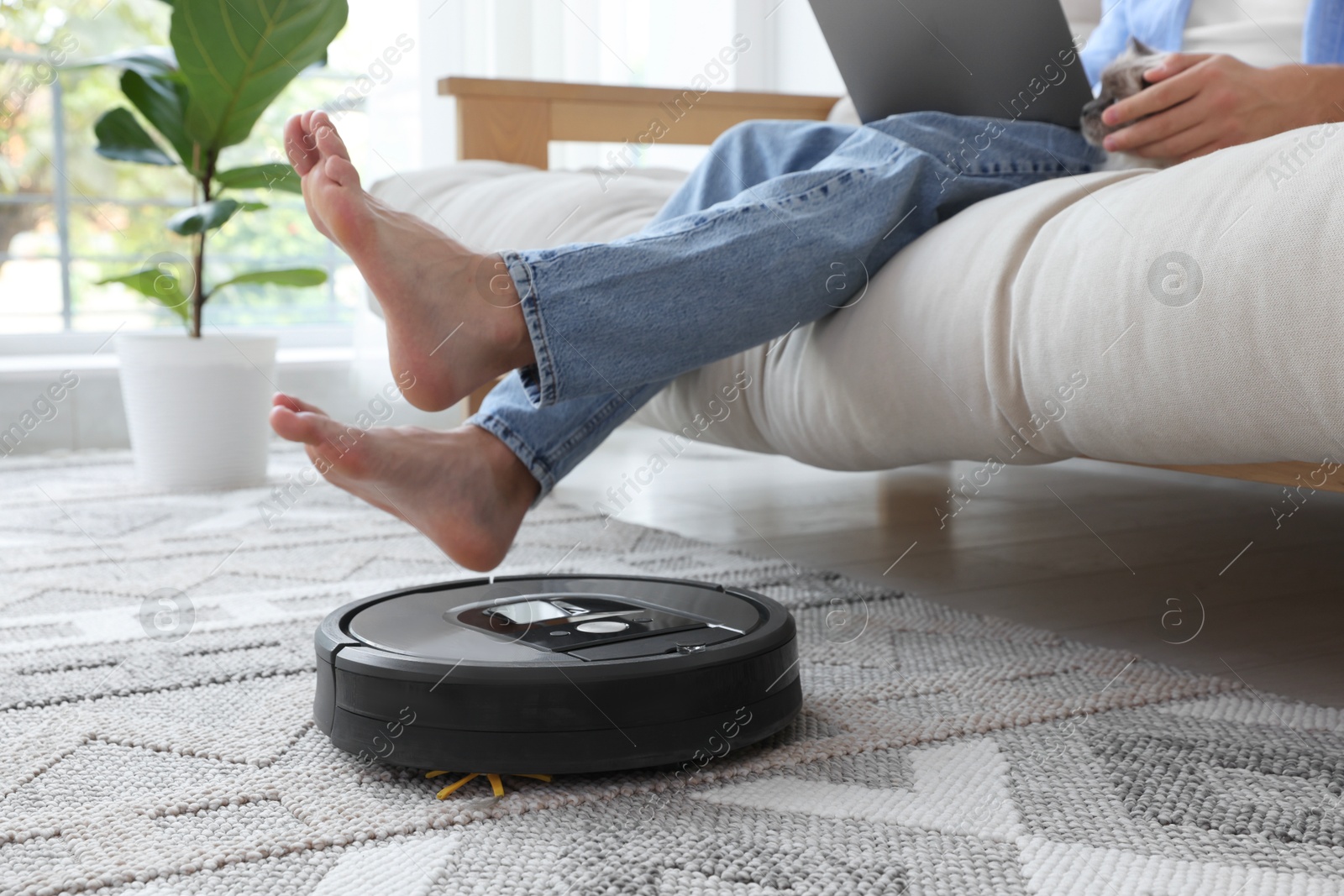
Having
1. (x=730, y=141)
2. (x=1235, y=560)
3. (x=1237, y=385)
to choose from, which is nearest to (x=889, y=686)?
(x=1237, y=385)

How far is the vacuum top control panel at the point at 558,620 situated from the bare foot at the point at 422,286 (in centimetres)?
16

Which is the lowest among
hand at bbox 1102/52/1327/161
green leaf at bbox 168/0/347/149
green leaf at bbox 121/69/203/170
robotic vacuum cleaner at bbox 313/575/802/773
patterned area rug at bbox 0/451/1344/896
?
patterned area rug at bbox 0/451/1344/896

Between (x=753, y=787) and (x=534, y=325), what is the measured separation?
348 mm

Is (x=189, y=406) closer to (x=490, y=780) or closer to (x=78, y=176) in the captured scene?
(x=78, y=176)

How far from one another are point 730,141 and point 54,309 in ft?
7.20

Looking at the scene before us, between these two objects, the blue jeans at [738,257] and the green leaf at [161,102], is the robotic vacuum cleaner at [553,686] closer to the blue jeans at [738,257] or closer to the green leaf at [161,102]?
the blue jeans at [738,257]

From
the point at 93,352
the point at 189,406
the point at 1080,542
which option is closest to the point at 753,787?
the point at 1080,542

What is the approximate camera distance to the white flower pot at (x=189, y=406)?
1.90 m

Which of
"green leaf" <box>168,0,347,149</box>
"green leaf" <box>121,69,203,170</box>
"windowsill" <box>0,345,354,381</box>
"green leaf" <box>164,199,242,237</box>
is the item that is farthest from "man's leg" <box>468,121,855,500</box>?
"windowsill" <box>0,345,354,381</box>

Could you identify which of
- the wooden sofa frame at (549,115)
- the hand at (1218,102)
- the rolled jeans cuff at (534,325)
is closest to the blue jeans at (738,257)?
the rolled jeans cuff at (534,325)

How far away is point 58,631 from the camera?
1049 millimetres

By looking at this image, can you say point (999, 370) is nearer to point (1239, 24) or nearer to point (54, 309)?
point (1239, 24)

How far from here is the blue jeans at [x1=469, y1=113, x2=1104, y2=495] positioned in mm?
842

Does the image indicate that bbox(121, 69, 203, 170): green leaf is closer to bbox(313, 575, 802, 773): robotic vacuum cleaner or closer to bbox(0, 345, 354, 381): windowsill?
bbox(0, 345, 354, 381): windowsill
